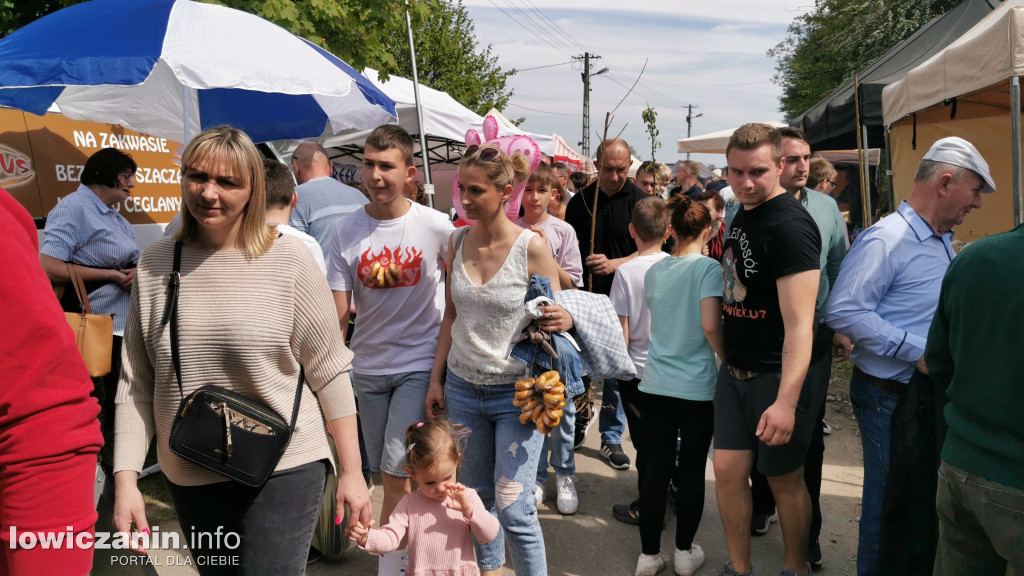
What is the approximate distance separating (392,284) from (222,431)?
1.38 meters

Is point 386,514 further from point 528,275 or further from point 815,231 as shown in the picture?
point 815,231

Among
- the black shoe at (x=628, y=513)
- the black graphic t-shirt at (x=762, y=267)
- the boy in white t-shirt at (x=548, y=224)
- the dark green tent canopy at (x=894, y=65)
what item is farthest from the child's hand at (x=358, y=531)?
the dark green tent canopy at (x=894, y=65)

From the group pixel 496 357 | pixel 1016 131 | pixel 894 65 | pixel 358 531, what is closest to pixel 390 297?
pixel 496 357

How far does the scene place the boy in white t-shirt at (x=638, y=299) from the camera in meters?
3.98

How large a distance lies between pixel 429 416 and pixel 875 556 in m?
2.08

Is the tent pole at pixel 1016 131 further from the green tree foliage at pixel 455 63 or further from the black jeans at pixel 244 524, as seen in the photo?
→ the green tree foliage at pixel 455 63

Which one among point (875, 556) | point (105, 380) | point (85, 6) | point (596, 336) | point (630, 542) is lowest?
point (630, 542)

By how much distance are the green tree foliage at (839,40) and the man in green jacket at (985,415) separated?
71.0 feet

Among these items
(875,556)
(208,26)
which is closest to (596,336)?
(875,556)

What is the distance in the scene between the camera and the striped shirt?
4266 millimetres

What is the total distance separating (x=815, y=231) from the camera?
9.32 feet

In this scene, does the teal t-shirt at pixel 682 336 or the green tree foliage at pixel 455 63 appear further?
the green tree foliage at pixel 455 63

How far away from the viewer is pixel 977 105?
22.9ft

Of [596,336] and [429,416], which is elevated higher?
[596,336]
